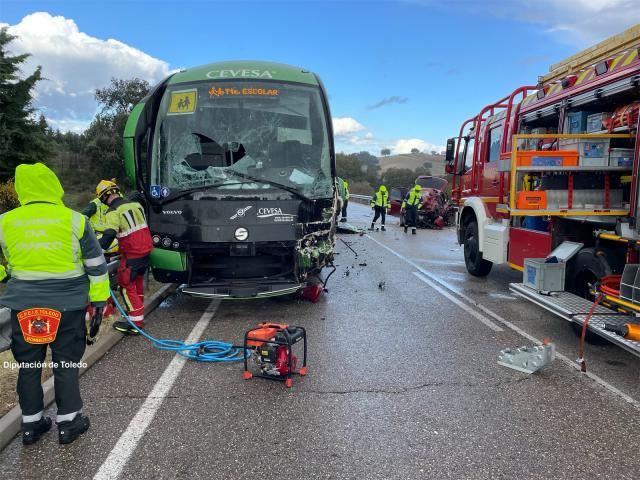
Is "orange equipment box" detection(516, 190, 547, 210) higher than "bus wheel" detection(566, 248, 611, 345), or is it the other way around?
"orange equipment box" detection(516, 190, 547, 210)

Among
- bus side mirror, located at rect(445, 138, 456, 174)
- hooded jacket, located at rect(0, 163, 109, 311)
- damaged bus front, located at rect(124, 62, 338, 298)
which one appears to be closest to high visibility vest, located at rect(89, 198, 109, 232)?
damaged bus front, located at rect(124, 62, 338, 298)

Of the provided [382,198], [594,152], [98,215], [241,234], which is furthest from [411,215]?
[98,215]

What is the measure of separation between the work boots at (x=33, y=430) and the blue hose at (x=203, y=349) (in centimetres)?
159

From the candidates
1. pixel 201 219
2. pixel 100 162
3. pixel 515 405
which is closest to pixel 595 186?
pixel 515 405

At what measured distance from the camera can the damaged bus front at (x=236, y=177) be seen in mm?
6234

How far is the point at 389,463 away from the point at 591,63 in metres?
6.23

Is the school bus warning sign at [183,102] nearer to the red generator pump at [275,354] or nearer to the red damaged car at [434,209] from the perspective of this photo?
the red generator pump at [275,354]

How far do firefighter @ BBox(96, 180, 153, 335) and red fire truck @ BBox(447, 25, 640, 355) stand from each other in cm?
443

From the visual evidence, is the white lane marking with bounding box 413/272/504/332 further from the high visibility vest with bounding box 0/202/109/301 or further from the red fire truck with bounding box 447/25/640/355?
the high visibility vest with bounding box 0/202/109/301

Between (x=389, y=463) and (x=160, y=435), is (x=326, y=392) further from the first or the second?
(x=160, y=435)

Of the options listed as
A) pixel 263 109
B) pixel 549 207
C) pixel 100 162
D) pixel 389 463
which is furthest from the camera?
pixel 100 162

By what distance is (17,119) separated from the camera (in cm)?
1664

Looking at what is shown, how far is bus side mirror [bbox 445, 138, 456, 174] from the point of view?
10547 mm

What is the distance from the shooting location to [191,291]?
610cm
